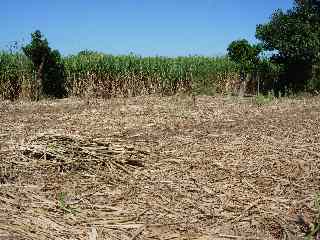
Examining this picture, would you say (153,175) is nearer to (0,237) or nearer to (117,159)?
(117,159)

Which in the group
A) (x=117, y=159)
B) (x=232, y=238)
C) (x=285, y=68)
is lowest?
(x=232, y=238)

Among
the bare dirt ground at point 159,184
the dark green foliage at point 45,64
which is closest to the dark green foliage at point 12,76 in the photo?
the dark green foliage at point 45,64

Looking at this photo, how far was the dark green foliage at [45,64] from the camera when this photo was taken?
1619 centimetres

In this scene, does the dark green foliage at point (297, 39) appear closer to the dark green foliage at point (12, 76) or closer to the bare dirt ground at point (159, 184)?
the dark green foliage at point (12, 76)

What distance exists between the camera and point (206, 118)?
9312 millimetres

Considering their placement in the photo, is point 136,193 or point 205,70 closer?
point 136,193

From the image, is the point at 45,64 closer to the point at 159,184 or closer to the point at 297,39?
the point at 297,39

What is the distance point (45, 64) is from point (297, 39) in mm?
8575

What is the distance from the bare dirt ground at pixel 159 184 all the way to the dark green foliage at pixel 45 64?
888cm

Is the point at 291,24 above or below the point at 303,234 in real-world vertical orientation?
above

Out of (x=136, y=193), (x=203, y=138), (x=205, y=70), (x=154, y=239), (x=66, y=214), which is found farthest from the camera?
(x=205, y=70)

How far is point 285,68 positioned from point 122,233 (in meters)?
15.9

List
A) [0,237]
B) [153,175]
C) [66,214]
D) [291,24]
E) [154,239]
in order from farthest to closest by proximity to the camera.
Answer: [291,24], [153,175], [66,214], [154,239], [0,237]

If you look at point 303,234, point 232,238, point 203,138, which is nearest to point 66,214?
point 232,238
